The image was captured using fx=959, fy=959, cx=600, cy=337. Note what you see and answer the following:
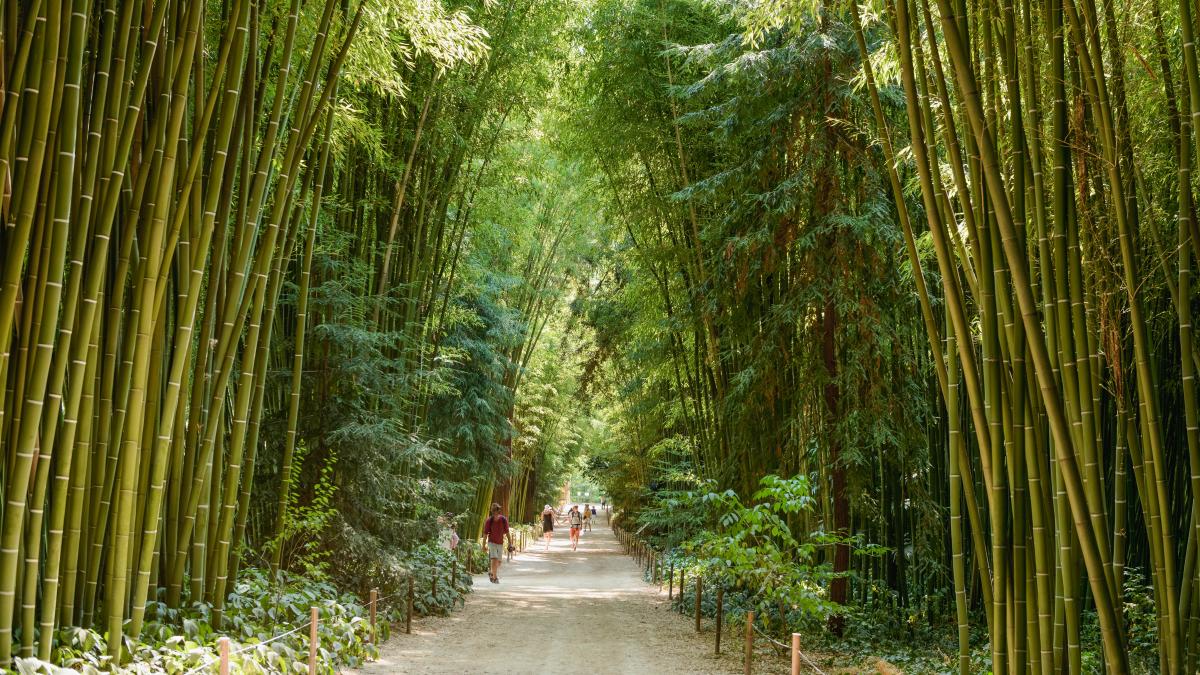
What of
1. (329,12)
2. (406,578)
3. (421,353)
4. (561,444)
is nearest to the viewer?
(329,12)

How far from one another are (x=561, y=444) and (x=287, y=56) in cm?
1980

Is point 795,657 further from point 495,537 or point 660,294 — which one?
point 495,537

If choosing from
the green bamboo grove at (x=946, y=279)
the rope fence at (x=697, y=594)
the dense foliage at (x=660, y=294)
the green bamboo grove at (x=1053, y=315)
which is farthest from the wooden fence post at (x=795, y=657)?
the green bamboo grove at (x=1053, y=315)

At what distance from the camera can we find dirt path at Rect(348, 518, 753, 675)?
5.28 m

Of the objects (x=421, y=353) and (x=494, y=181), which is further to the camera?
(x=494, y=181)

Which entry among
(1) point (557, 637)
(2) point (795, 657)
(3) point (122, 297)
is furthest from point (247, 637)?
(1) point (557, 637)

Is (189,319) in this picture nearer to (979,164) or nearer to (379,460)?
(979,164)

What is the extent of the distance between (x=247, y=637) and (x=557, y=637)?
10.1ft

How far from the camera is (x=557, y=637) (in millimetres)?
6375

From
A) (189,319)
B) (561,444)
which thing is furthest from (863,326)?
Answer: (561,444)

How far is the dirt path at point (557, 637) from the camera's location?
208 inches

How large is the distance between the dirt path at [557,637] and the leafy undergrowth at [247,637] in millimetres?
439

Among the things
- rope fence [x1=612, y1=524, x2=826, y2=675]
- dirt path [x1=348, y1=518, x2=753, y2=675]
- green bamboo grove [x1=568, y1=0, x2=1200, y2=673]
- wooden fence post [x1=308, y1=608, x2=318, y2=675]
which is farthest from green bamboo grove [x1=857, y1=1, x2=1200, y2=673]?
dirt path [x1=348, y1=518, x2=753, y2=675]

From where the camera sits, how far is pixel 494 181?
26.8 feet
